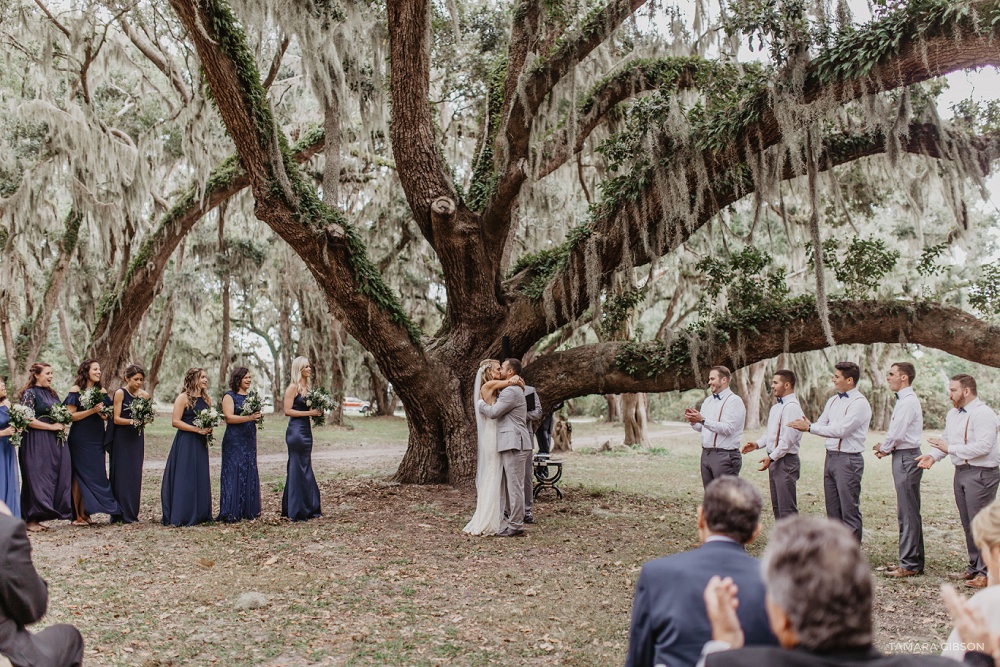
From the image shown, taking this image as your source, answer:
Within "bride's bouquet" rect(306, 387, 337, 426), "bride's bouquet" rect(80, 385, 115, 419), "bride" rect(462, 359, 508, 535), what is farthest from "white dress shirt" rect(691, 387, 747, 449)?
"bride's bouquet" rect(80, 385, 115, 419)

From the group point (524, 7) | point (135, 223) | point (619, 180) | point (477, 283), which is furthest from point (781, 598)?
point (135, 223)

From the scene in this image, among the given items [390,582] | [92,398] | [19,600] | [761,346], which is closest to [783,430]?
[761,346]

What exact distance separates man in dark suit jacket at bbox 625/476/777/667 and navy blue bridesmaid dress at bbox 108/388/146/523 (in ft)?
24.9

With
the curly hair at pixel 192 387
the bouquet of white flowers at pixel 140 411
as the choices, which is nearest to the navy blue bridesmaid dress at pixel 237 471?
the curly hair at pixel 192 387

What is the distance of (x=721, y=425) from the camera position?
7277 millimetres

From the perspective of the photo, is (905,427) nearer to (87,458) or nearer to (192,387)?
(192,387)

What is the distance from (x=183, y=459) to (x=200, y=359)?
93.4 feet

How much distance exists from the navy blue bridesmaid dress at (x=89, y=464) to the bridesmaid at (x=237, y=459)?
1183 mm

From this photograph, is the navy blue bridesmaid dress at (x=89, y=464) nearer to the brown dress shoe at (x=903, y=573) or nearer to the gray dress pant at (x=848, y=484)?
the gray dress pant at (x=848, y=484)

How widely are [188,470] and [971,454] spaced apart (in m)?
7.44

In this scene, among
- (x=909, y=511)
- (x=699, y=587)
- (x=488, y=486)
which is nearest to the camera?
(x=699, y=587)

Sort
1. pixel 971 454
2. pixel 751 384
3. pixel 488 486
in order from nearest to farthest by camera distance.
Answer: pixel 971 454 < pixel 488 486 < pixel 751 384

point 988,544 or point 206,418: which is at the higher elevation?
point 206,418

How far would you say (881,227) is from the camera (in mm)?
22688
